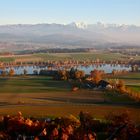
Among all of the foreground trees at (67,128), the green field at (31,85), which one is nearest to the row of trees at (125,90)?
the green field at (31,85)

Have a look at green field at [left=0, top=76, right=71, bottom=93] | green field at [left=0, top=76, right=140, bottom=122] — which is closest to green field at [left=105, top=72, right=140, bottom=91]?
green field at [left=0, top=76, right=140, bottom=122]

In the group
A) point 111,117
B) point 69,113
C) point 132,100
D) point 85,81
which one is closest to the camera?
point 111,117

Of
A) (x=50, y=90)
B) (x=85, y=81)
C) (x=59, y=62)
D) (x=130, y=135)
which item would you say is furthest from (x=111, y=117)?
(x=59, y=62)

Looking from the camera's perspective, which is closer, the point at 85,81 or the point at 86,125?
the point at 86,125

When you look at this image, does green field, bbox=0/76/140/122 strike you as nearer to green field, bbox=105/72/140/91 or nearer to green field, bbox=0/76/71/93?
green field, bbox=0/76/71/93

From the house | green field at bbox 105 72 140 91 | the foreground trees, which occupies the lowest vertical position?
green field at bbox 105 72 140 91

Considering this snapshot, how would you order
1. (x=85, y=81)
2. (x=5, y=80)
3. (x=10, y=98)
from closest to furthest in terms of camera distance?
(x=10, y=98)
(x=85, y=81)
(x=5, y=80)

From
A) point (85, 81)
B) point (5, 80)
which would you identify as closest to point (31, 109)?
point (85, 81)

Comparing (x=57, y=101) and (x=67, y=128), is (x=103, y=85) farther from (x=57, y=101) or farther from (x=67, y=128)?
(x=67, y=128)

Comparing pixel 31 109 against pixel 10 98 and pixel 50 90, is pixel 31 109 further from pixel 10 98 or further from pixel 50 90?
pixel 50 90

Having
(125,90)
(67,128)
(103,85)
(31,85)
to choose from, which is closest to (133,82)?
(103,85)
